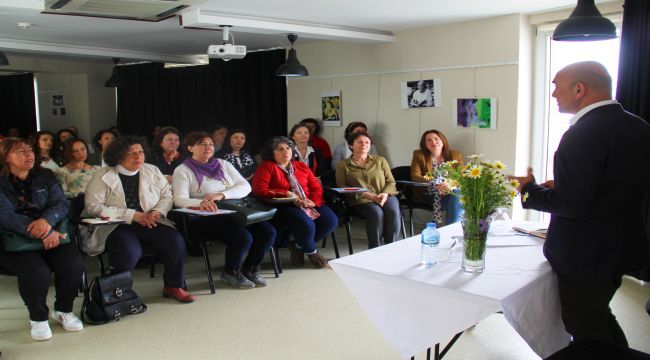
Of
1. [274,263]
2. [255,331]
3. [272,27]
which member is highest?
[272,27]

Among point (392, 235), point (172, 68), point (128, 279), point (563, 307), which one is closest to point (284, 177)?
point (392, 235)

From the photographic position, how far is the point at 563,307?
2.20m

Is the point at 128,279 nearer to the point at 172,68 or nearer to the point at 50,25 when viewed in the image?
the point at 50,25

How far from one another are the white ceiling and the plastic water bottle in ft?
8.77

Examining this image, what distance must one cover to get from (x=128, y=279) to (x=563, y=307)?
8.17ft

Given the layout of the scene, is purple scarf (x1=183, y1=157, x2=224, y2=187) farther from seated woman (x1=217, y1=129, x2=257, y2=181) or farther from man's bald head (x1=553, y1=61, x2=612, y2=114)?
man's bald head (x1=553, y1=61, x2=612, y2=114)

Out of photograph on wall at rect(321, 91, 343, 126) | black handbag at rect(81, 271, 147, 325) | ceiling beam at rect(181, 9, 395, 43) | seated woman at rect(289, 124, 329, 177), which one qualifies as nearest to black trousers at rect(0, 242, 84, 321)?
black handbag at rect(81, 271, 147, 325)

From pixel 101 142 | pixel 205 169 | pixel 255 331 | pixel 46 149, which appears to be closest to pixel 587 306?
pixel 255 331

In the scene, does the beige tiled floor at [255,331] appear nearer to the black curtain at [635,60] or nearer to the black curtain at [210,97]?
the black curtain at [635,60]

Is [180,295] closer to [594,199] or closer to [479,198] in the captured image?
[479,198]

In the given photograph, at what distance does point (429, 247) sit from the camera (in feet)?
7.57

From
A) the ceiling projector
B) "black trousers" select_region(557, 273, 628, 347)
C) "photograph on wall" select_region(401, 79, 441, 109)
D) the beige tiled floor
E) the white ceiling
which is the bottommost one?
the beige tiled floor

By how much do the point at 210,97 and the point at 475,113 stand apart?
14.0 ft

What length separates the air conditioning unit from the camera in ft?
13.4
